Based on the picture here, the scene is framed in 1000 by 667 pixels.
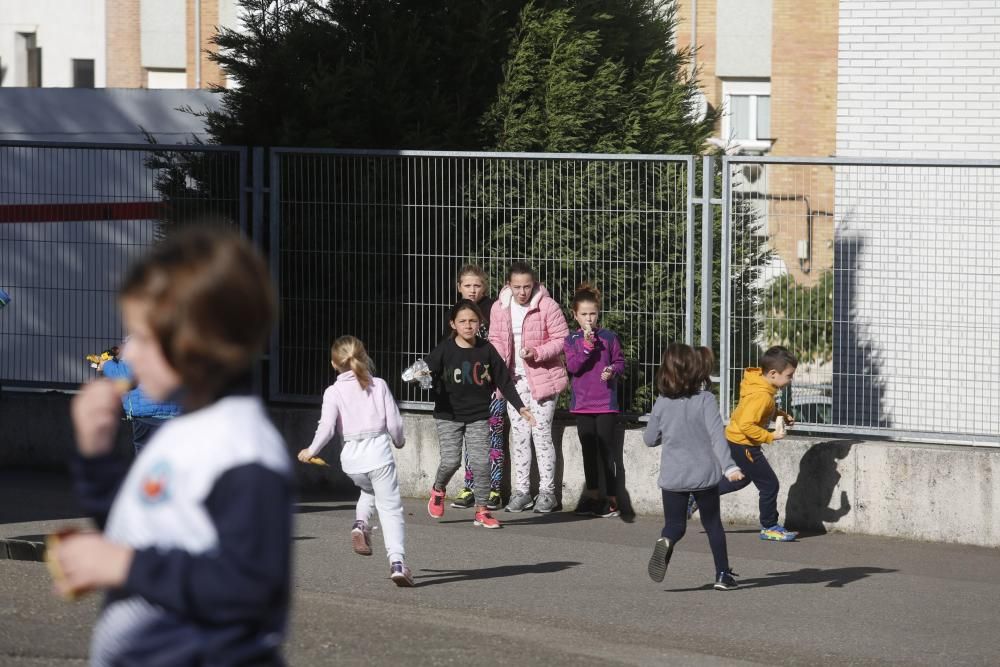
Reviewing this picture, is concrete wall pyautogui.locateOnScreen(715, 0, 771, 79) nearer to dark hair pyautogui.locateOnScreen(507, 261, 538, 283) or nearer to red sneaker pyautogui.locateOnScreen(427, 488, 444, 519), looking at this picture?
dark hair pyautogui.locateOnScreen(507, 261, 538, 283)

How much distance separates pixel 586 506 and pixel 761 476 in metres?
1.56

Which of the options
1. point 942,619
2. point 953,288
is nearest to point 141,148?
point 953,288

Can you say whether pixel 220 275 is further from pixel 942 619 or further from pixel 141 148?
pixel 141 148

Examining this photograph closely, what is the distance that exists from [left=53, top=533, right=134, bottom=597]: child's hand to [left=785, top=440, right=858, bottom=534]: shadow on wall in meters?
8.22

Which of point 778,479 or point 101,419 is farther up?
point 101,419

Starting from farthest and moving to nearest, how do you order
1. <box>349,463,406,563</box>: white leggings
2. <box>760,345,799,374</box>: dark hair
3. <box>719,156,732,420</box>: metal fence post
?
<box>719,156,732,420</box>: metal fence post → <box>760,345,799,374</box>: dark hair → <box>349,463,406,563</box>: white leggings

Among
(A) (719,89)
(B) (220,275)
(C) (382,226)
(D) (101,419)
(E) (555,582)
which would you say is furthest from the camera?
(A) (719,89)

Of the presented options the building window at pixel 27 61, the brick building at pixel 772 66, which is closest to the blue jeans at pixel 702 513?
the brick building at pixel 772 66

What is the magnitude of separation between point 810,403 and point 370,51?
468 centimetres

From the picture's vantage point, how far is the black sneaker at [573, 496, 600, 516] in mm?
10816

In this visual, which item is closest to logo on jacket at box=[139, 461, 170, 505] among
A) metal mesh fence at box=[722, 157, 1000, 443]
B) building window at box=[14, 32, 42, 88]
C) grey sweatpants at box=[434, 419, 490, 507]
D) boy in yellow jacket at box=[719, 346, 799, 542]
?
boy in yellow jacket at box=[719, 346, 799, 542]

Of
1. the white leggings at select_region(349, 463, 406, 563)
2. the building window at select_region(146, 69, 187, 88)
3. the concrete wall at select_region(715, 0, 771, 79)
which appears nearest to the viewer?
the white leggings at select_region(349, 463, 406, 563)

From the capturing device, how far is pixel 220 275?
2459mm

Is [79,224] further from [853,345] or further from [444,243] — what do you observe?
[853,345]
